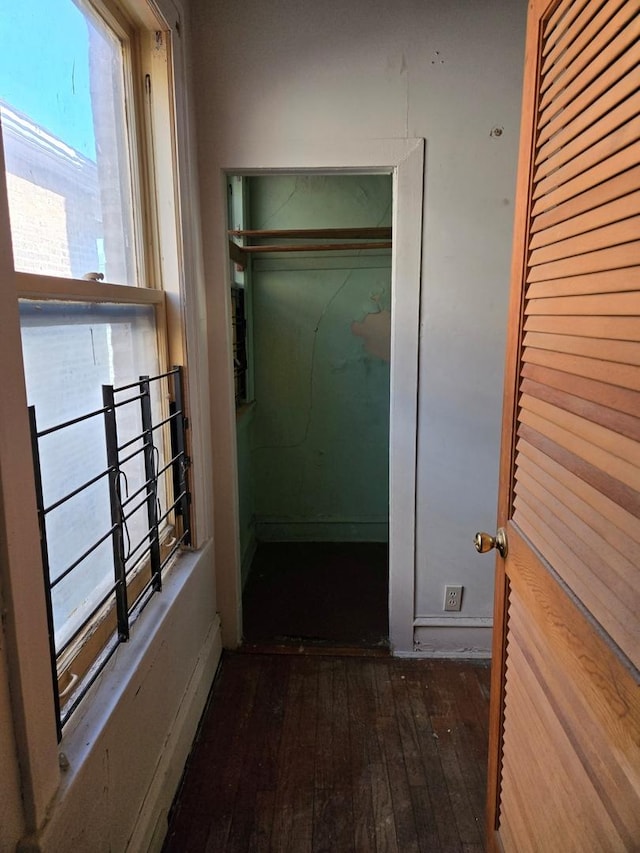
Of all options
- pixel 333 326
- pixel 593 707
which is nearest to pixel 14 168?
pixel 593 707

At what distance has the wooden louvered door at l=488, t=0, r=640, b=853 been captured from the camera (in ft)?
2.33

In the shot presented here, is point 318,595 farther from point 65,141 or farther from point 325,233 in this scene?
point 65,141

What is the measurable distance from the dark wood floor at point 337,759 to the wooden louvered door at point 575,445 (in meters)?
0.46

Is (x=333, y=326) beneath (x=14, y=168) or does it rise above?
beneath

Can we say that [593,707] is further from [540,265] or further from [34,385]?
[34,385]

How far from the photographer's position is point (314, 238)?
314cm

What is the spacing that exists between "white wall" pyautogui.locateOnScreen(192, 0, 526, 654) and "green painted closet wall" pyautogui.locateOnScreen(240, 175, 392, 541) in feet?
3.87

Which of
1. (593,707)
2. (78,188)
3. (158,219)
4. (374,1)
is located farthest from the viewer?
(374,1)

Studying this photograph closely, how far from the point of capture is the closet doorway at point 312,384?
3.01 metres

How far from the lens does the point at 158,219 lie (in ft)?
5.61

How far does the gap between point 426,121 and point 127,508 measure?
168 centimetres

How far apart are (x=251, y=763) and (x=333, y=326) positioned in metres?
2.30

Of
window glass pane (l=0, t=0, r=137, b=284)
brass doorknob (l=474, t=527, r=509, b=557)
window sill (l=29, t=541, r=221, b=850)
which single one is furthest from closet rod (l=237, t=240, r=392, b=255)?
brass doorknob (l=474, t=527, r=509, b=557)

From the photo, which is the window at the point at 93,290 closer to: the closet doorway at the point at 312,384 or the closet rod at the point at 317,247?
the closet doorway at the point at 312,384
